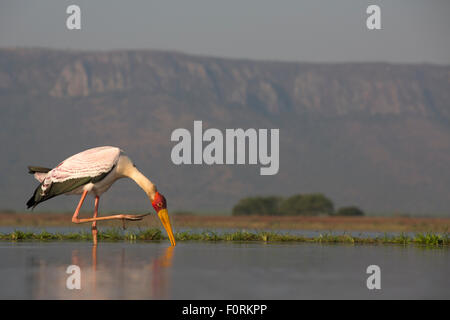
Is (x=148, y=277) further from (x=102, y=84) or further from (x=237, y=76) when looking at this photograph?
(x=237, y=76)

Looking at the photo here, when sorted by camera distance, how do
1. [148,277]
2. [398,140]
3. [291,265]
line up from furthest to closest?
[398,140] → [291,265] → [148,277]

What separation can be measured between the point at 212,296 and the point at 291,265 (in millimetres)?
3881

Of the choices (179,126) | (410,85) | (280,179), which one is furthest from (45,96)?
(410,85)

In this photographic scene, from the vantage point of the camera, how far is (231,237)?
64.5 feet

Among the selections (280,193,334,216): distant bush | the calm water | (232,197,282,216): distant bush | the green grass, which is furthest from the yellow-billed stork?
(280,193,334,216): distant bush

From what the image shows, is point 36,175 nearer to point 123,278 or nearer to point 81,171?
point 81,171

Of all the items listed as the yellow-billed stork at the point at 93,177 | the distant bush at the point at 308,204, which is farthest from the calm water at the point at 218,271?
the distant bush at the point at 308,204

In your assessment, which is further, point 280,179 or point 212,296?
→ point 280,179

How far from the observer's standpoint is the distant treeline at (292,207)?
235ft

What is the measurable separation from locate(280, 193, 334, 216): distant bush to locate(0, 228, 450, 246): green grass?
189 feet

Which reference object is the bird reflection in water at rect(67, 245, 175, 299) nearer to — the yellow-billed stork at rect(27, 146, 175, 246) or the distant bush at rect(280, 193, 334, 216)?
the yellow-billed stork at rect(27, 146, 175, 246)

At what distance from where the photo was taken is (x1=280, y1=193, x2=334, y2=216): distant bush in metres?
78.9

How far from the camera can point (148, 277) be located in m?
11.0
